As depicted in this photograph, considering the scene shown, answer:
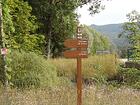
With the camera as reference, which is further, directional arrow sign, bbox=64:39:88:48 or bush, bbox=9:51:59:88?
bush, bbox=9:51:59:88

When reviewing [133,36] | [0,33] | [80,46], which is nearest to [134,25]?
[133,36]

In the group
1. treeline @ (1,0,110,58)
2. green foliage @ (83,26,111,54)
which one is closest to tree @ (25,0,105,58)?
treeline @ (1,0,110,58)

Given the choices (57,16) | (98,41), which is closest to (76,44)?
(57,16)

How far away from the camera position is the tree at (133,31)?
71.1 ft

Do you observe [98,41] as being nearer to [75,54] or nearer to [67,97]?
[67,97]

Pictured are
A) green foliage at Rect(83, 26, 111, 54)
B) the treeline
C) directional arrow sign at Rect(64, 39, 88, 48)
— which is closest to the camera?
directional arrow sign at Rect(64, 39, 88, 48)

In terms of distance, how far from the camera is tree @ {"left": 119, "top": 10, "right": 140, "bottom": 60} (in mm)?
21659

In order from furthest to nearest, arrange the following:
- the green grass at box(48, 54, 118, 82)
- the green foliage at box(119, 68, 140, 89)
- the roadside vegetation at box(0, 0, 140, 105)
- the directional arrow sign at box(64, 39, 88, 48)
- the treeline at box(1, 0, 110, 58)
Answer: the treeline at box(1, 0, 110, 58), the green grass at box(48, 54, 118, 82), the green foliage at box(119, 68, 140, 89), the roadside vegetation at box(0, 0, 140, 105), the directional arrow sign at box(64, 39, 88, 48)

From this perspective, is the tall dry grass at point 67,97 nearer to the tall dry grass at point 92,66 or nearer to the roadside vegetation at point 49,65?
the roadside vegetation at point 49,65

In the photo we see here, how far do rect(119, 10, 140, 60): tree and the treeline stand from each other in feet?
21.5

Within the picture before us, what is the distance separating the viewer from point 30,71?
58.0 feet

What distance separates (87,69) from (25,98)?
49.7ft

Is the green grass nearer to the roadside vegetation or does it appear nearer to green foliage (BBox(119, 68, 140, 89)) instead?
the roadside vegetation

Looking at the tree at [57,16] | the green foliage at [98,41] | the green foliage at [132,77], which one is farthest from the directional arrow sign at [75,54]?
the green foliage at [98,41]
